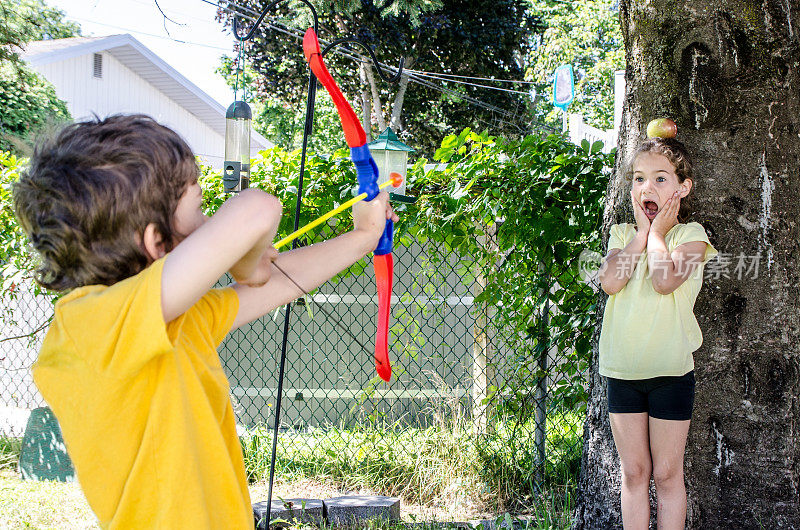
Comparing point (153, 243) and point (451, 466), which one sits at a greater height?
point (153, 243)

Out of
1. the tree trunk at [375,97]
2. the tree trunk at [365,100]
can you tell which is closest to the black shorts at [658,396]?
the tree trunk at [375,97]

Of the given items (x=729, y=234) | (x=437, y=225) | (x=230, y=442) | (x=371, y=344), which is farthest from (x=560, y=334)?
(x=230, y=442)

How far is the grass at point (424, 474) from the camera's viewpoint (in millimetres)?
3668

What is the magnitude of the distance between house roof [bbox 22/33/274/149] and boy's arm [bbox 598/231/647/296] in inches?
580

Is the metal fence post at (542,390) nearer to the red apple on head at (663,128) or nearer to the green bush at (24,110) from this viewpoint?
Answer: the red apple on head at (663,128)

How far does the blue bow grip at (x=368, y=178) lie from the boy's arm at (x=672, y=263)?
0.97 meters

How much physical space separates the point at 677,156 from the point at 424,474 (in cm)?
223

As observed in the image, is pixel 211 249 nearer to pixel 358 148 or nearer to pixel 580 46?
pixel 358 148

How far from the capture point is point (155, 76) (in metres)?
17.5

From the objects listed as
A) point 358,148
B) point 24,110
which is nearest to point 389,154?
point 358,148

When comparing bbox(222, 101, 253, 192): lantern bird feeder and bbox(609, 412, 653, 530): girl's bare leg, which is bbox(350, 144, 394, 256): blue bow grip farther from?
bbox(222, 101, 253, 192): lantern bird feeder

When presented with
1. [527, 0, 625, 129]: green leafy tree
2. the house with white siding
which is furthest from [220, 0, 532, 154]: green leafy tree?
the house with white siding

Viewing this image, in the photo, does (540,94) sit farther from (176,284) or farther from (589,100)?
(176,284)

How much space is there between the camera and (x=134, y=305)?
3.84 ft
